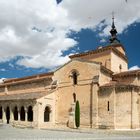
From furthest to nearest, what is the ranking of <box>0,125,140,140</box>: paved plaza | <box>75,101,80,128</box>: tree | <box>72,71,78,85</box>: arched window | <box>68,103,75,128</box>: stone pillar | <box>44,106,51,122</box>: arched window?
<box>44,106,51,122</box>: arched window → <box>72,71,78,85</box>: arched window → <box>68,103,75,128</box>: stone pillar → <box>75,101,80,128</box>: tree → <box>0,125,140,140</box>: paved plaza

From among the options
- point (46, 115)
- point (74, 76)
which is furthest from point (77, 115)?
point (46, 115)

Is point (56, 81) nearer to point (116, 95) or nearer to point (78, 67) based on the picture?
point (78, 67)

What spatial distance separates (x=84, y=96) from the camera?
35.3m

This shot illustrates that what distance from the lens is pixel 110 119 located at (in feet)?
106

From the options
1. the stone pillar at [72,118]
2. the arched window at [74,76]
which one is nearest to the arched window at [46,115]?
the stone pillar at [72,118]

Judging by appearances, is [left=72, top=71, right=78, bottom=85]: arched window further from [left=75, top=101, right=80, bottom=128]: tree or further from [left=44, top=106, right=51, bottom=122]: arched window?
[left=44, top=106, right=51, bottom=122]: arched window

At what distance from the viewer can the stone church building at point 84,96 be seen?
32.3 m

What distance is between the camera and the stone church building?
Answer: 32344mm

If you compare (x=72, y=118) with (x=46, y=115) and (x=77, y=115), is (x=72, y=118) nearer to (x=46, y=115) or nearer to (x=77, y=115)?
(x=77, y=115)

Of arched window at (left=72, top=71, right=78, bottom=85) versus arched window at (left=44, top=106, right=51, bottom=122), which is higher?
arched window at (left=72, top=71, right=78, bottom=85)

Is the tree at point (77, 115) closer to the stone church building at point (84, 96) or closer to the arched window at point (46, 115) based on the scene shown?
the stone church building at point (84, 96)

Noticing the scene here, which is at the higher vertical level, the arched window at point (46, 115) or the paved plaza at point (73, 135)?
the arched window at point (46, 115)

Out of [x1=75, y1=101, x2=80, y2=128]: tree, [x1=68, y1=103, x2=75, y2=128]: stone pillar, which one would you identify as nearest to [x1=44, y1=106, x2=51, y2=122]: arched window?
[x1=68, y1=103, x2=75, y2=128]: stone pillar

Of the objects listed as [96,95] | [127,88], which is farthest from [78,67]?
[127,88]
